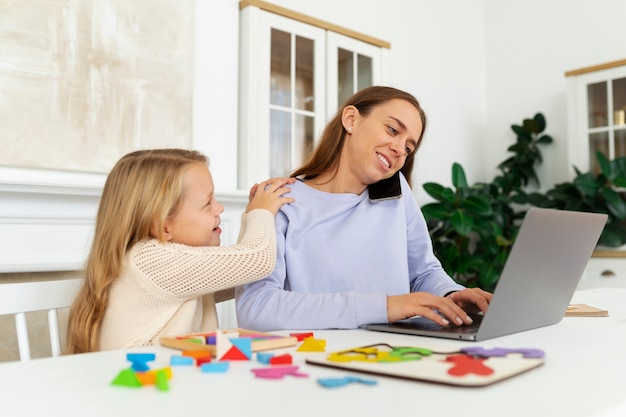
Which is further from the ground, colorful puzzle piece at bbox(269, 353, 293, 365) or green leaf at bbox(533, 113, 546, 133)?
green leaf at bbox(533, 113, 546, 133)

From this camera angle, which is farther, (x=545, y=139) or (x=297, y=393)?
(x=545, y=139)

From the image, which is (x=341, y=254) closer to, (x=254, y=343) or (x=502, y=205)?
(x=254, y=343)

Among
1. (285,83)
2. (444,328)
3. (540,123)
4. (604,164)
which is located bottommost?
(444,328)

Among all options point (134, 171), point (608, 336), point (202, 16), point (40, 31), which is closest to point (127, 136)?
point (40, 31)

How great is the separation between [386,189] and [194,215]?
1.70 ft

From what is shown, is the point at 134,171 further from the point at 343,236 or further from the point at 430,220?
the point at 430,220

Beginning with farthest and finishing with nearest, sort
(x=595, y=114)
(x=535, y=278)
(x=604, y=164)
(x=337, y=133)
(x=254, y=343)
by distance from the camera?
(x=595, y=114) < (x=604, y=164) < (x=337, y=133) < (x=535, y=278) < (x=254, y=343)

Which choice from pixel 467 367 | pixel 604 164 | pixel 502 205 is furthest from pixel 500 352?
pixel 502 205

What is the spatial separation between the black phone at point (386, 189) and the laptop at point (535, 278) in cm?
44

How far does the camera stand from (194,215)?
51.1 inches

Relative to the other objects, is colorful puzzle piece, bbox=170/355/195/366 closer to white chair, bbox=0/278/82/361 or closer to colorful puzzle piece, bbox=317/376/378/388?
colorful puzzle piece, bbox=317/376/378/388

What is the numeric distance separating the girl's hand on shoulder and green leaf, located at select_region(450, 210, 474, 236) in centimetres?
247

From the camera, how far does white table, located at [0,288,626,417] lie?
0.57m

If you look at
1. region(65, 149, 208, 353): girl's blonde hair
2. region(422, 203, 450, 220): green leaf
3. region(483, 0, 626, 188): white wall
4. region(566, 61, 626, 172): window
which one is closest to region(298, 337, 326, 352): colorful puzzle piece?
region(65, 149, 208, 353): girl's blonde hair
